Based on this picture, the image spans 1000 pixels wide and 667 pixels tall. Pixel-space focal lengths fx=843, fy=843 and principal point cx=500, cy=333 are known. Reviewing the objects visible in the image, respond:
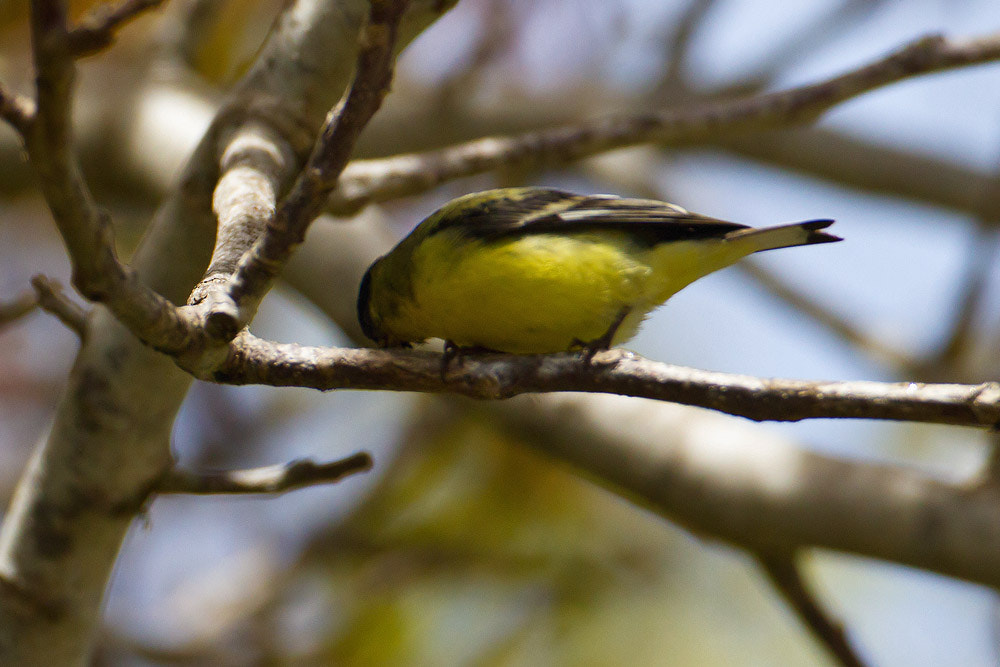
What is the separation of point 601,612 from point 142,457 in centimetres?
445

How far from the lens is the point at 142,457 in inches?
93.5

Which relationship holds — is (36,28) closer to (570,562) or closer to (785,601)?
(785,601)

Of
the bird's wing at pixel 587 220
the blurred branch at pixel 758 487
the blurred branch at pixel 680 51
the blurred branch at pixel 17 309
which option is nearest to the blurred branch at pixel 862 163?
the blurred branch at pixel 680 51

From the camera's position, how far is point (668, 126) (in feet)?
9.96

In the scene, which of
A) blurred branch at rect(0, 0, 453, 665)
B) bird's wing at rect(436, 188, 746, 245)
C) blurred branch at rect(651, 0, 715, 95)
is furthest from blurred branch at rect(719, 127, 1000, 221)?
blurred branch at rect(0, 0, 453, 665)

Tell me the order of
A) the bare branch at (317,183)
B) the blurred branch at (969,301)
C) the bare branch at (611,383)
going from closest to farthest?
the bare branch at (611,383) → the bare branch at (317,183) → the blurred branch at (969,301)

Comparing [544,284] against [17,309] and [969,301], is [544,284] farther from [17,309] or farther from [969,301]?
[969,301]

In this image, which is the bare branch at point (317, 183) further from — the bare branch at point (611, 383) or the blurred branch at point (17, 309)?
the blurred branch at point (17, 309)

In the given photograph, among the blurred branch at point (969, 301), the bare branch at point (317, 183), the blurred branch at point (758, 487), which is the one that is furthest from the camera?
the blurred branch at point (969, 301)

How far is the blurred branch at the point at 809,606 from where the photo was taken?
10.3ft

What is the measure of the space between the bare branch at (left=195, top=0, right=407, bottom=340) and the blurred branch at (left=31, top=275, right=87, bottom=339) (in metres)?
0.58

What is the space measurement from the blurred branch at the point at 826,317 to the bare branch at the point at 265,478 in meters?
3.92

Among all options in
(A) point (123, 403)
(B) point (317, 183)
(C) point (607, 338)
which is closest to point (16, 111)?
(B) point (317, 183)

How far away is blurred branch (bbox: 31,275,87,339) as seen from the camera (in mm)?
1885
